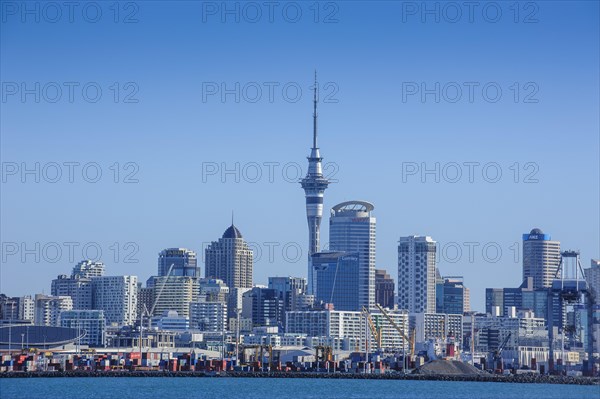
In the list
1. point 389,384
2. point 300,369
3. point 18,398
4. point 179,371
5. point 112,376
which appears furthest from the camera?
point 300,369

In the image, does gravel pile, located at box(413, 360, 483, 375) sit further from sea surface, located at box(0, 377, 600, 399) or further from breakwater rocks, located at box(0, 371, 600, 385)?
sea surface, located at box(0, 377, 600, 399)

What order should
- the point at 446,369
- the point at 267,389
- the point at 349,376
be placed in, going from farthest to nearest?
the point at 446,369, the point at 349,376, the point at 267,389

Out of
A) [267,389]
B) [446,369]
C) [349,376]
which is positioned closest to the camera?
[267,389]

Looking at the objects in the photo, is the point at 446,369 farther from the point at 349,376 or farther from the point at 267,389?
the point at 267,389

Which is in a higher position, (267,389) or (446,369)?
(446,369)

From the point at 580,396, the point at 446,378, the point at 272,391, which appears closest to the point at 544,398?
the point at 580,396

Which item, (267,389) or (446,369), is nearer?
(267,389)

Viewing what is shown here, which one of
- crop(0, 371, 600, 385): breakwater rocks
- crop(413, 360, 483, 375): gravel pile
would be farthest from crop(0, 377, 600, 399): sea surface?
crop(413, 360, 483, 375): gravel pile

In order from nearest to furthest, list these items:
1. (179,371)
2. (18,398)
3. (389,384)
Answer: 1. (18,398)
2. (389,384)
3. (179,371)

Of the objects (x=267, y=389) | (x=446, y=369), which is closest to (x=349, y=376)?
(x=446, y=369)

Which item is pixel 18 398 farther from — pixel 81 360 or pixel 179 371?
pixel 81 360
